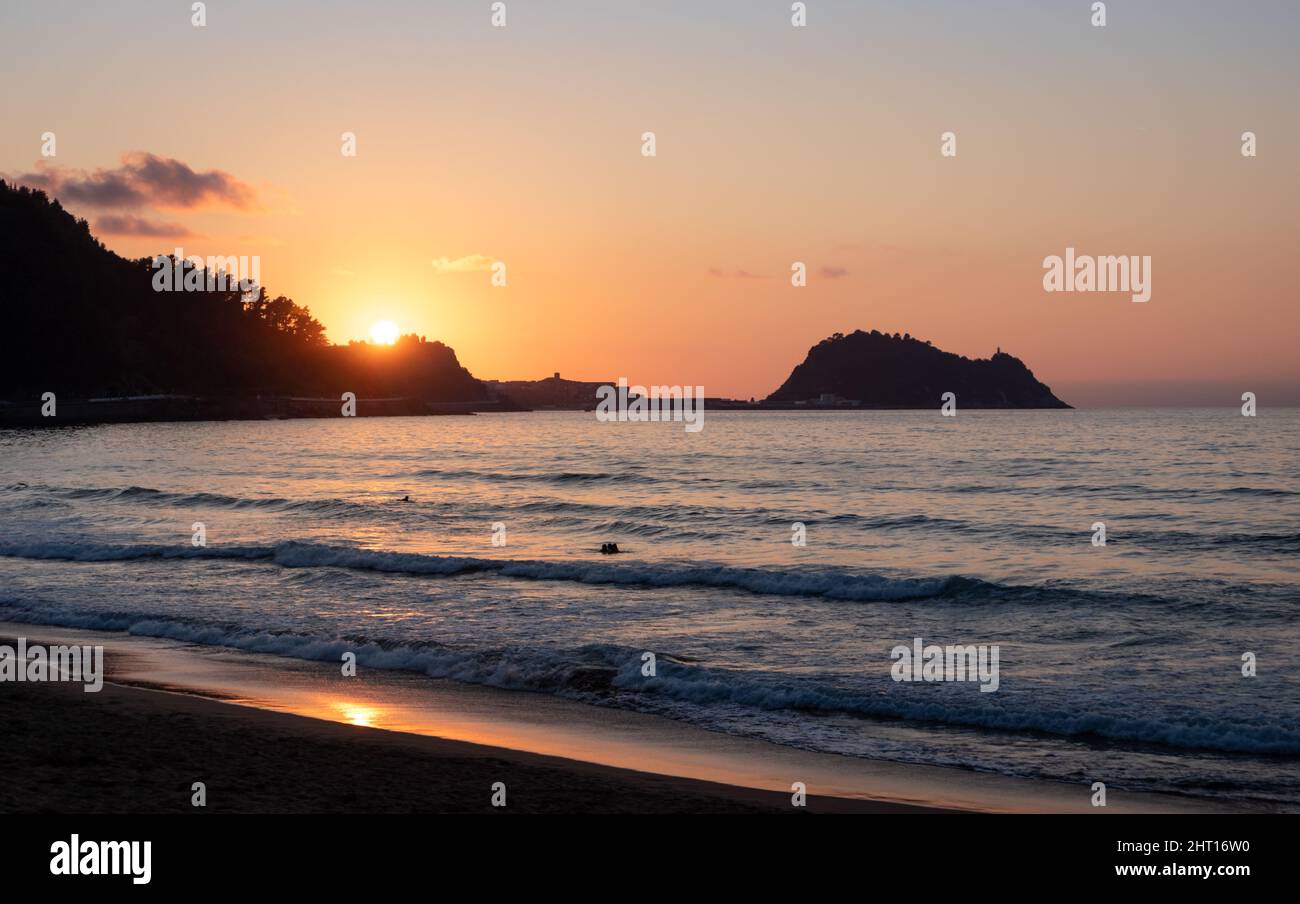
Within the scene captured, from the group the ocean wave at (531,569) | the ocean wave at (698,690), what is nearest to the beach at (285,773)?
the ocean wave at (698,690)

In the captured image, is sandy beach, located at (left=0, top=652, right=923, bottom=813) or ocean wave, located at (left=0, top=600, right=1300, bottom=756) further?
ocean wave, located at (left=0, top=600, right=1300, bottom=756)

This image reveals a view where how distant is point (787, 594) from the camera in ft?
82.6

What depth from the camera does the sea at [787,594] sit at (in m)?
14.2

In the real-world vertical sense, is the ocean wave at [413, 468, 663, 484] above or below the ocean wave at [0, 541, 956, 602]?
above

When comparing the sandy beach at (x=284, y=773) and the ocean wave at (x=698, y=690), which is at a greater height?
the sandy beach at (x=284, y=773)

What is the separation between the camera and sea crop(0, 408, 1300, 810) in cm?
1418

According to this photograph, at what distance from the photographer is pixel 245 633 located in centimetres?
2042

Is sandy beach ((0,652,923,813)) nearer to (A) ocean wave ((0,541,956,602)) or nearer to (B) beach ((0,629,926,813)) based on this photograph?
(B) beach ((0,629,926,813))

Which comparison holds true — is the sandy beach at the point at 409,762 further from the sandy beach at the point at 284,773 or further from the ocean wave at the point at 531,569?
the ocean wave at the point at 531,569

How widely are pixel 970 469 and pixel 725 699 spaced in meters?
52.1

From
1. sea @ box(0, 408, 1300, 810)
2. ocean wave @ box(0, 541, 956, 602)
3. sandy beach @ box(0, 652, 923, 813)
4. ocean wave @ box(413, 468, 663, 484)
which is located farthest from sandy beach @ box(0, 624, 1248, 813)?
ocean wave @ box(413, 468, 663, 484)

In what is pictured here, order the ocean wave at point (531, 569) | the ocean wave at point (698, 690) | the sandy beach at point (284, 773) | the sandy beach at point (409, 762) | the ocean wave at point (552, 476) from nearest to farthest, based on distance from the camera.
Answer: the sandy beach at point (284, 773)
the sandy beach at point (409, 762)
the ocean wave at point (698, 690)
the ocean wave at point (531, 569)
the ocean wave at point (552, 476)
